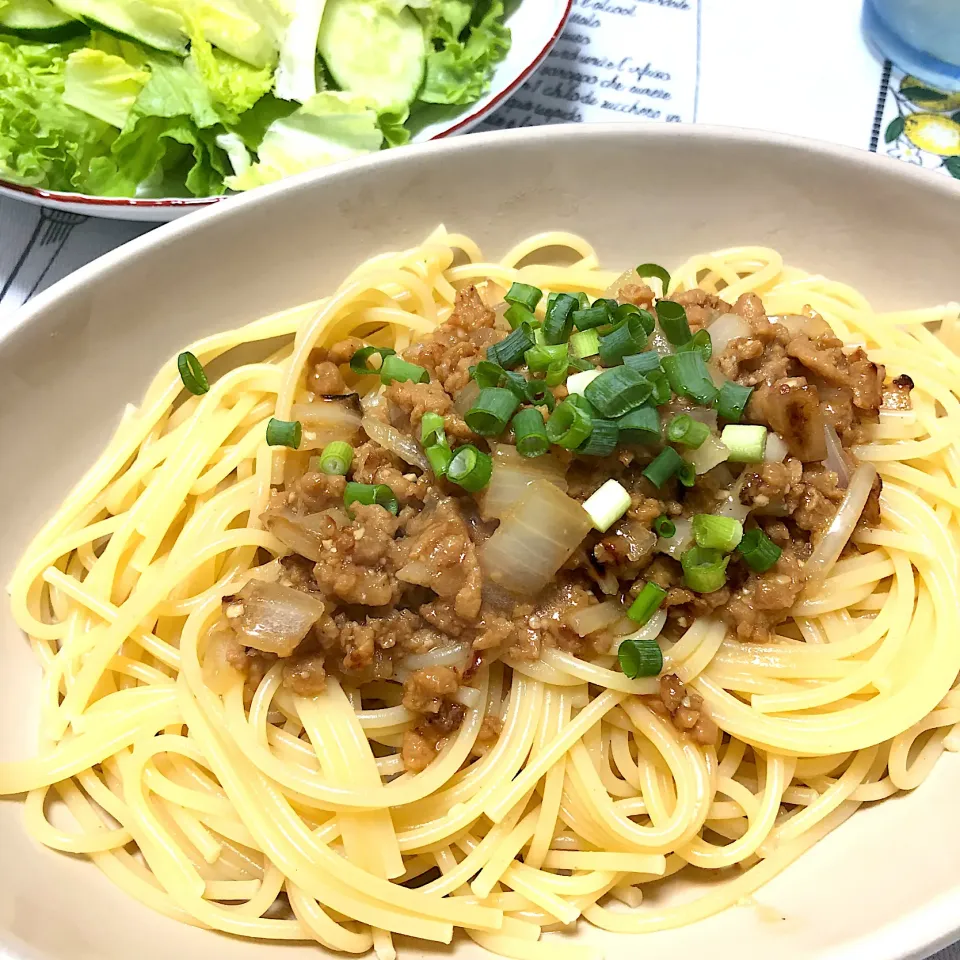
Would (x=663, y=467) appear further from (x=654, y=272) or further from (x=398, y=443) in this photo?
(x=654, y=272)

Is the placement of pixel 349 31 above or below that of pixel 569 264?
above

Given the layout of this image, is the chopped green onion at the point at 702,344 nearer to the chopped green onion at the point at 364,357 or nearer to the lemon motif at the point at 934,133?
the chopped green onion at the point at 364,357

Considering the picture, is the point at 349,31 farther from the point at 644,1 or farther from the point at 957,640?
the point at 957,640

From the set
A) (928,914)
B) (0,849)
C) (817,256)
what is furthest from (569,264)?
(0,849)

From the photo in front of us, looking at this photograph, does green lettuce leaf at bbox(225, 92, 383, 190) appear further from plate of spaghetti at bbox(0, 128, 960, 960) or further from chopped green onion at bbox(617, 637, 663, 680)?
chopped green onion at bbox(617, 637, 663, 680)

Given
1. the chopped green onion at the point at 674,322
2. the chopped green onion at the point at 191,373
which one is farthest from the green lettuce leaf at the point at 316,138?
the chopped green onion at the point at 674,322

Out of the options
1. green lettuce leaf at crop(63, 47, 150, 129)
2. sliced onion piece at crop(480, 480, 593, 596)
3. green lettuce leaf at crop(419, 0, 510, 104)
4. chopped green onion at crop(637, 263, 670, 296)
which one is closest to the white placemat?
green lettuce leaf at crop(419, 0, 510, 104)
